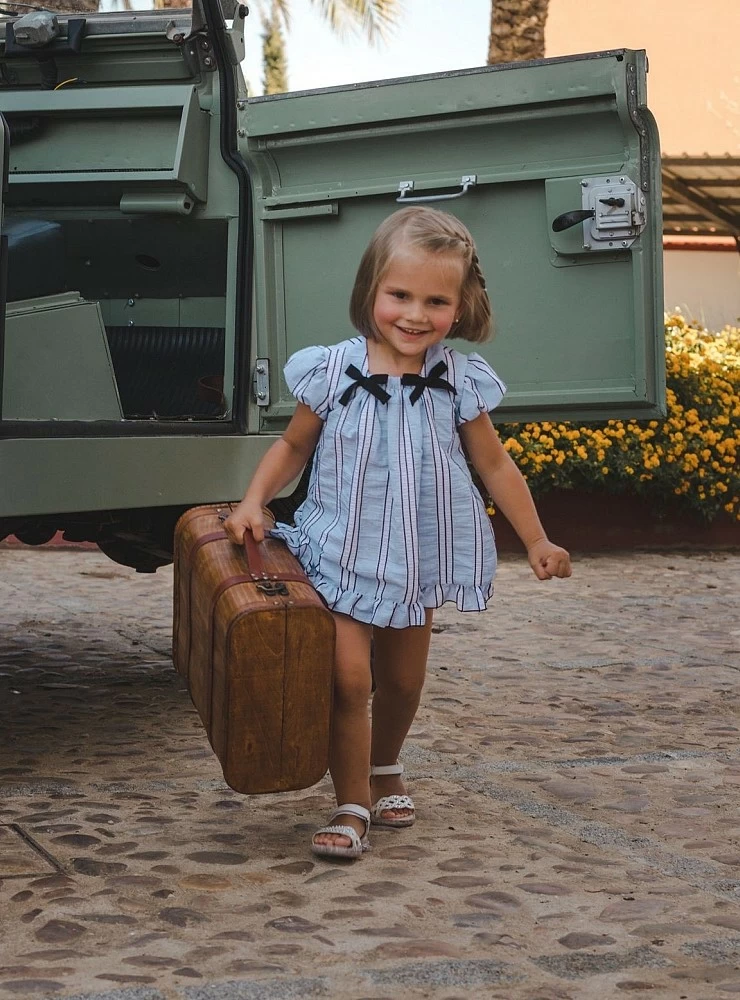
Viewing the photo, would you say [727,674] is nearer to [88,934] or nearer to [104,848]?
[104,848]

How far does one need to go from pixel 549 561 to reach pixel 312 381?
63 cm

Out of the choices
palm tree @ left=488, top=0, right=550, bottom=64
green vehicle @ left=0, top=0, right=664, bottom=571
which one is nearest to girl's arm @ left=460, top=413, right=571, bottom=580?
green vehicle @ left=0, top=0, right=664, bottom=571

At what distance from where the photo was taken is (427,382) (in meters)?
2.94

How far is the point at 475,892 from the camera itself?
8.79 feet

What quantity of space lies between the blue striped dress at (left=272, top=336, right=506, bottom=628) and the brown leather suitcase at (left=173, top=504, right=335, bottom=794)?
0.13 metres

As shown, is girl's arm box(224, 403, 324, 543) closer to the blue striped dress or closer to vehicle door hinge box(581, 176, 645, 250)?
the blue striped dress

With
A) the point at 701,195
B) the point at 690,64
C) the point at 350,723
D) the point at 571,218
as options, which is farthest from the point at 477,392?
the point at 690,64

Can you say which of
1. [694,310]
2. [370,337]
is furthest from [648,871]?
[694,310]

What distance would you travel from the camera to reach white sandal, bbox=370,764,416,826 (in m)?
3.12

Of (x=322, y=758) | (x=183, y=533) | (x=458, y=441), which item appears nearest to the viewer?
(x=322, y=758)

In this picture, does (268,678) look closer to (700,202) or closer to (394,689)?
(394,689)

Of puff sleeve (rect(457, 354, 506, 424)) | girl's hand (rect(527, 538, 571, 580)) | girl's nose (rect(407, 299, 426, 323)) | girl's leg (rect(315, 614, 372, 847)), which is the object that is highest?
girl's nose (rect(407, 299, 426, 323))

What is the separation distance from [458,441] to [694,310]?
1633 cm

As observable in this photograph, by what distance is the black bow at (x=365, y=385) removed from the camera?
115 inches
